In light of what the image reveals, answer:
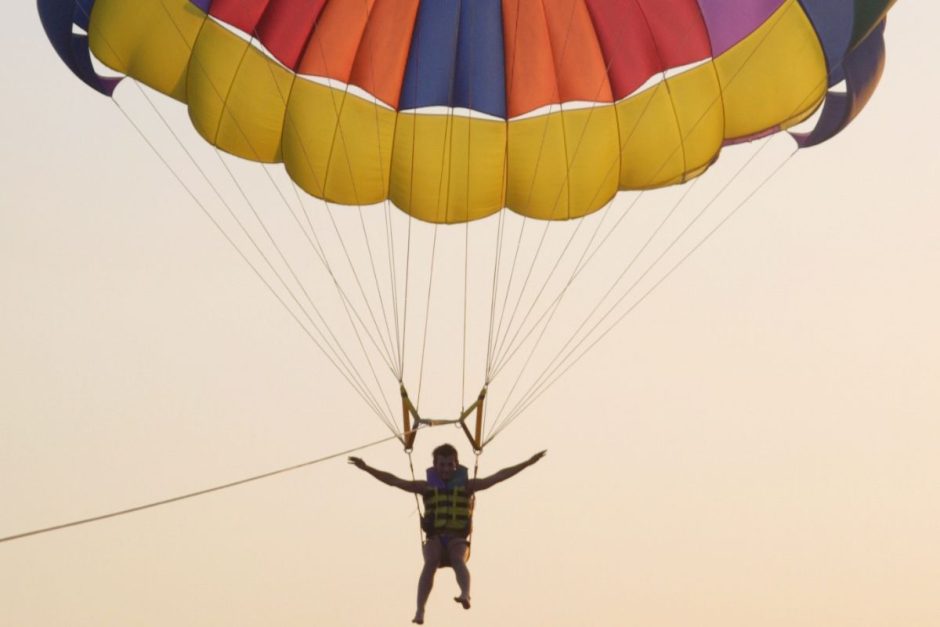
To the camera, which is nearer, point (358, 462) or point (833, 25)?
point (358, 462)

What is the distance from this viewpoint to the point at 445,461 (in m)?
15.0

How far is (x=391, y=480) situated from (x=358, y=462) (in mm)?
354

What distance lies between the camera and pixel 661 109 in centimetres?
1716

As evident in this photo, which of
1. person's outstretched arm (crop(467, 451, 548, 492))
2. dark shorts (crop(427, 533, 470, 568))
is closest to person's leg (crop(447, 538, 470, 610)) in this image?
dark shorts (crop(427, 533, 470, 568))

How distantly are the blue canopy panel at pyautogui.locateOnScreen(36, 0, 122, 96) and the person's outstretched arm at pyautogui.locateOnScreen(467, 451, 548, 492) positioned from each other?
4.90m

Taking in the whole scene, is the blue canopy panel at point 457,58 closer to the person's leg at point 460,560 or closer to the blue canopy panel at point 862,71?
the blue canopy panel at point 862,71

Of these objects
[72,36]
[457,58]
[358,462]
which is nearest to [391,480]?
[358,462]

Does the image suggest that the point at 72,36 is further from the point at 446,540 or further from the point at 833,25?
the point at 833,25

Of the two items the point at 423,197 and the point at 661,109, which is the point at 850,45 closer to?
the point at 661,109

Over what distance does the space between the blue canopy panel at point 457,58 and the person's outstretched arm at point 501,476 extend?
12.2 feet

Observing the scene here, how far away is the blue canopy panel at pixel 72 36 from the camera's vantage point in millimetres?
16547

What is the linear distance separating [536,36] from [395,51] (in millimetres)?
1238

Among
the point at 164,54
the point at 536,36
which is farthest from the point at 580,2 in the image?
the point at 164,54

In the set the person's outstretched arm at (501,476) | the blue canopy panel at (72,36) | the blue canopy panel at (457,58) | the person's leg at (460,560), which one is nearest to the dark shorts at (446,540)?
the person's leg at (460,560)
